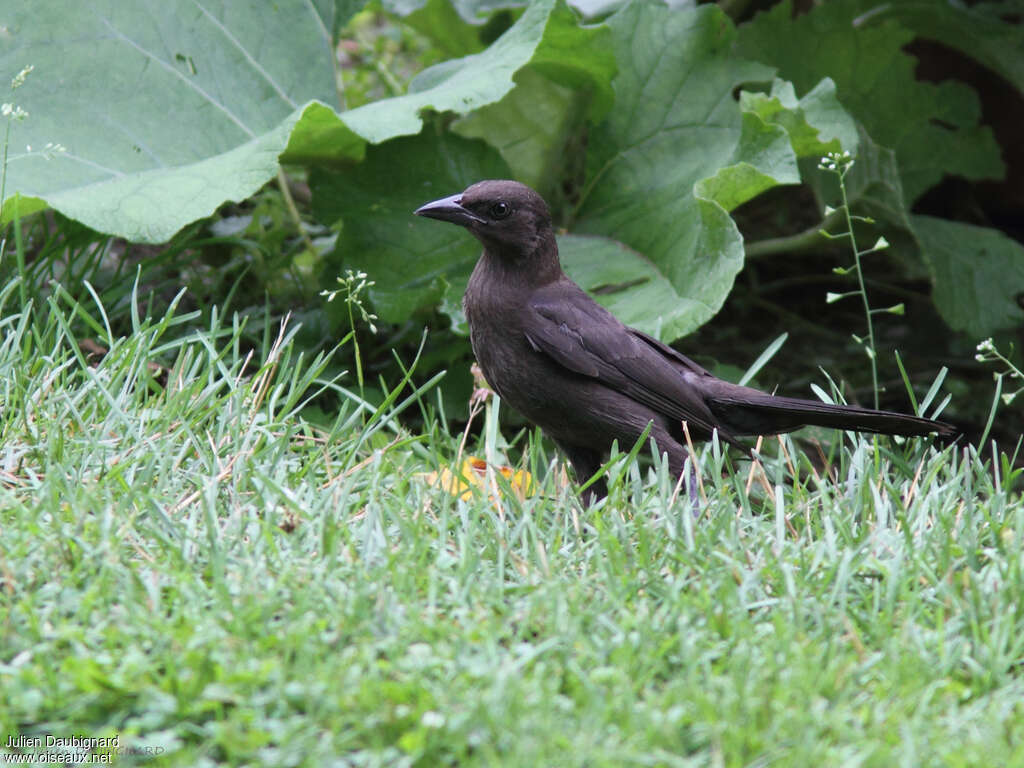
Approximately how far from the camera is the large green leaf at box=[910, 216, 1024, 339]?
198 inches

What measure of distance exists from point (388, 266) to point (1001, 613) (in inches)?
112

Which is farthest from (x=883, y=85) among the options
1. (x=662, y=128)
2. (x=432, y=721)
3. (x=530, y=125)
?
(x=432, y=721)

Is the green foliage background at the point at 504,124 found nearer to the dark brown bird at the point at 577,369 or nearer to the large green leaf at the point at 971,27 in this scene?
the large green leaf at the point at 971,27

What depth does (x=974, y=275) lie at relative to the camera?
5148 millimetres

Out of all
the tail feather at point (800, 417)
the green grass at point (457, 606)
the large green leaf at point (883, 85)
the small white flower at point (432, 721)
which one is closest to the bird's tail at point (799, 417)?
the tail feather at point (800, 417)

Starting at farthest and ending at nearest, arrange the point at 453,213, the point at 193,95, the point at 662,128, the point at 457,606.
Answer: the point at 662,128
the point at 193,95
the point at 453,213
the point at 457,606

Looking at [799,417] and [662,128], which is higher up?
[662,128]

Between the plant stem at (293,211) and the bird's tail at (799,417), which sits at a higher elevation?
the plant stem at (293,211)

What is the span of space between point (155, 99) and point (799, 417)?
2.84 metres

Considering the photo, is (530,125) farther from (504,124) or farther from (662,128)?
(662,128)

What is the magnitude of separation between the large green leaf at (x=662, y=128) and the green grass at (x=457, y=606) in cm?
147

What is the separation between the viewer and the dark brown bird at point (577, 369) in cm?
371

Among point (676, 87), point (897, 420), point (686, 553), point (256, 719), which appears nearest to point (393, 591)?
point (256, 719)

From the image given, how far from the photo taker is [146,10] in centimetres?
480
